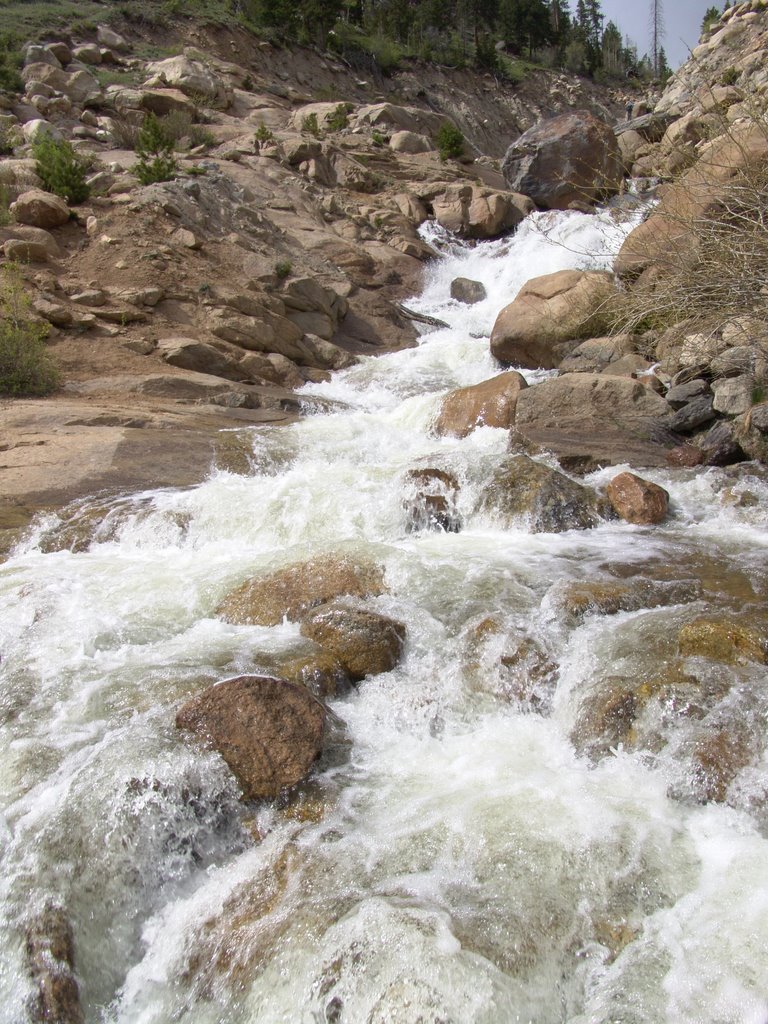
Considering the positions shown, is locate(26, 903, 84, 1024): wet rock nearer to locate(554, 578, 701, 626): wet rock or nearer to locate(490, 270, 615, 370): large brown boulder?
locate(554, 578, 701, 626): wet rock

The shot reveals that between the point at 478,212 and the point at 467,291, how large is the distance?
4.14 m

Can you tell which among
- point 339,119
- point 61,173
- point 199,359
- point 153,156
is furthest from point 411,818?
point 339,119

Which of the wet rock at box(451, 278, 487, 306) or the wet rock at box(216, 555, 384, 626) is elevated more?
the wet rock at box(451, 278, 487, 306)

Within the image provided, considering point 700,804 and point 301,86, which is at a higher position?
point 301,86

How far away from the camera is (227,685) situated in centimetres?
378

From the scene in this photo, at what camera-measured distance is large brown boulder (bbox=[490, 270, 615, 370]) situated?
37.7ft

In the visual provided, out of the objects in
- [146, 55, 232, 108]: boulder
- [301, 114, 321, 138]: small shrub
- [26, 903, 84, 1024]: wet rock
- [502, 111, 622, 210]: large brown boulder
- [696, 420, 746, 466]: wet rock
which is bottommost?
[26, 903, 84, 1024]: wet rock

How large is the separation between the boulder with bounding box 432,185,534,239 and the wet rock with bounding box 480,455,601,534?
48.2 ft

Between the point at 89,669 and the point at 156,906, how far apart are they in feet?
6.17

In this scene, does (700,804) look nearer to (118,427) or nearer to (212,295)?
(118,427)

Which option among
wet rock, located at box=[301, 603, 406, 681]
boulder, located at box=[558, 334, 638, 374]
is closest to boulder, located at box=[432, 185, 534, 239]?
boulder, located at box=[558, 334, 638, 374]

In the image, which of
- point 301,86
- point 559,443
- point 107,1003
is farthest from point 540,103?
point 107,1003

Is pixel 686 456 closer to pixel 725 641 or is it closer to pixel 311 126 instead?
pixel 725 641

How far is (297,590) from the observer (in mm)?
5543
